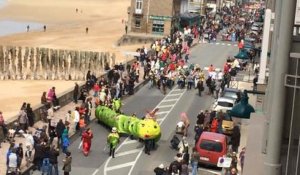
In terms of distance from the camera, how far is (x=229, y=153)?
2269cm

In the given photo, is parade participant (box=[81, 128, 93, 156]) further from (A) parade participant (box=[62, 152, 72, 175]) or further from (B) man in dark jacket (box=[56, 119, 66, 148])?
(A) parade participant (box=[62, 152, 72, 175])

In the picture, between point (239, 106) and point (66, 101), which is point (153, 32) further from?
point (239, 106)

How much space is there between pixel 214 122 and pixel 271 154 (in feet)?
73.1

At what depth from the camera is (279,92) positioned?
19.2 feet

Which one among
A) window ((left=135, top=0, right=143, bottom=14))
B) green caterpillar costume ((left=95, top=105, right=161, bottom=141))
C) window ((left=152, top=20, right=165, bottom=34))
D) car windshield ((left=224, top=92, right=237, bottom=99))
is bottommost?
green caterpillar costume ((left=95, top=105, right=161, bottom=141))

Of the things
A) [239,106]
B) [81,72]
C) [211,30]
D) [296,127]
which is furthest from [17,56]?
[296,127]

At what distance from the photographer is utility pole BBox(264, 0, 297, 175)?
18.9 ft

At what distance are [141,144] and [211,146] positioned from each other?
471cm

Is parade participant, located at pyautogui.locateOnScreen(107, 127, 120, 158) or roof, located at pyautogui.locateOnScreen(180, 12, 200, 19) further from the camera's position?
roof, located at pyautogui.locateOnScreen(180, 12, 200, 19)

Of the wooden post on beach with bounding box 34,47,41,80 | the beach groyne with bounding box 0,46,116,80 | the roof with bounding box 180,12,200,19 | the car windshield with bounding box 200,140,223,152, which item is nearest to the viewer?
the car windshield with bounding box 200,140,223,152

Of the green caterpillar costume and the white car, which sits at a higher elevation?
the white car

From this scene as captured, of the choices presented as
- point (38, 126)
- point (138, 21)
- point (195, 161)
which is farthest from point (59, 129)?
point (138, 21)

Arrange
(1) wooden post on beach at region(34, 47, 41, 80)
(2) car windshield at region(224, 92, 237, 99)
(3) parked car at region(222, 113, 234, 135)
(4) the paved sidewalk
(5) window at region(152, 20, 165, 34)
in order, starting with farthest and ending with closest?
(5) window at region(152, 20, 165, 34) → (1) wooden post on beach at region(34, 47, 41, 80) → (2) car windshield at region(224, 92, 237, 99) → (3) parked car at region(222, 113, 234, 135) → (4) the paved sidewalk

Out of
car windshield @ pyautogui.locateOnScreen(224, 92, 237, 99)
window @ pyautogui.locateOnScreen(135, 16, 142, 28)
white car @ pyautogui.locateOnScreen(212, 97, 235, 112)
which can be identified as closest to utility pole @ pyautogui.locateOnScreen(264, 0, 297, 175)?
white car @ pyautogui.locateOnScreen(212, 97, 235, 112)
